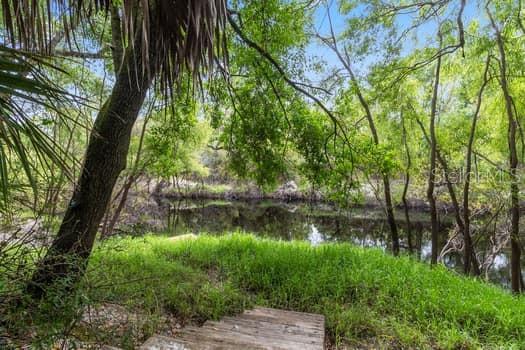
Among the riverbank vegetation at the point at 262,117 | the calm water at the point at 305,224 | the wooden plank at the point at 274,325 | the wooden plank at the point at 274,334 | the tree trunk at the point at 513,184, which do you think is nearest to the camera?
the riverbank vegetation at the point at 262,117

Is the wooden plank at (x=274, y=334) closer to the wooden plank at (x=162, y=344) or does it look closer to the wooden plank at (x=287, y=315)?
the wooden plank at (x=287, y=315)

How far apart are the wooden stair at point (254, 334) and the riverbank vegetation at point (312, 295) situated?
168 mm

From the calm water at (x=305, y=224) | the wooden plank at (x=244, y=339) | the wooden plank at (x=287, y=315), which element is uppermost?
the wooden plank at (x=244, y=339)

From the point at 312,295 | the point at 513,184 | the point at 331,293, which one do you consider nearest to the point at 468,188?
the point at 513,184

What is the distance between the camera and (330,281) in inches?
119

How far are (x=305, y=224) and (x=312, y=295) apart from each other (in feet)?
28.5

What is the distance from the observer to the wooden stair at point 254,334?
1.73 m

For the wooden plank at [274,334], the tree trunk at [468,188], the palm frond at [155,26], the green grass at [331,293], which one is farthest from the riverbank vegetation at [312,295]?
the tree trunk at [468,188]

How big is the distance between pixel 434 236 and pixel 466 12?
4293mm

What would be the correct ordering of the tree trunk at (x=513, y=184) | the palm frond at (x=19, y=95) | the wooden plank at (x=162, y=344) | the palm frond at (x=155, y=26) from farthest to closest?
the tree trunk at (x=513, y=184) → the wooden plank at (x=162, y=344) → the palm frond at (x=155, y=26) → the palm frond at (x=19, y=95)

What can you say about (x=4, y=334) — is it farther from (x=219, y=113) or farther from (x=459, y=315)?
(x=459, y=315)

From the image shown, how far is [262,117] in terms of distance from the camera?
3287 millimetres

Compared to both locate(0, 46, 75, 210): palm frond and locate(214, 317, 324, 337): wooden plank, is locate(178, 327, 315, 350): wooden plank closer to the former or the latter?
locate(214, 317, 324, 337): wooden plank

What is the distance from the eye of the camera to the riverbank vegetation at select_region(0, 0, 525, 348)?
1161 mm
